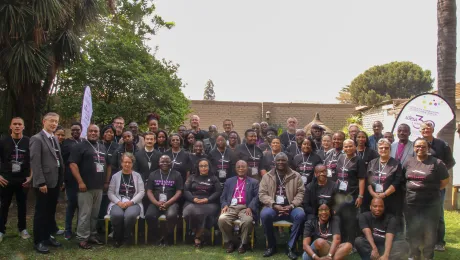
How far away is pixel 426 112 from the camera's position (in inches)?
291

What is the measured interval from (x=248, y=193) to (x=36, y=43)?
5.16 m

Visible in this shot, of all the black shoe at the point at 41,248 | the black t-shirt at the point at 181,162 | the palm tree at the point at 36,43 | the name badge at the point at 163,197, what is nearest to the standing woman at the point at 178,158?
the black t-shirt at the point at 181,162

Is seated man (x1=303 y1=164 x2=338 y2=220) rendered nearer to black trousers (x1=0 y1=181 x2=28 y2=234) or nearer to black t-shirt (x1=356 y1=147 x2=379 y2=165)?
black t-shirt (x1=356 y1=147 x2=379 y2=165)

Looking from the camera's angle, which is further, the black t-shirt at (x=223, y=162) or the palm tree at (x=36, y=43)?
the palm tree at (x=36, y=43)

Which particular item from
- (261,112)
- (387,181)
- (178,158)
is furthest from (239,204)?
(261,112)

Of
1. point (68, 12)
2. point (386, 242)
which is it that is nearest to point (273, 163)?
point (386, 242)

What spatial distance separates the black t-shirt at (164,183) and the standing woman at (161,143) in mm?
758

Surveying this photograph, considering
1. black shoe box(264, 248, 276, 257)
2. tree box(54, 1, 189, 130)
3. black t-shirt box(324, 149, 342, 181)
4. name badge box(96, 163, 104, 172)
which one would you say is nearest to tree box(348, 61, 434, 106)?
tree box(54, 1, 189, 130)

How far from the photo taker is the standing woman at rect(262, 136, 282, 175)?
7.24 metres

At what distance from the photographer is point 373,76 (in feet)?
143

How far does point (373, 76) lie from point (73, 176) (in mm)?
41329

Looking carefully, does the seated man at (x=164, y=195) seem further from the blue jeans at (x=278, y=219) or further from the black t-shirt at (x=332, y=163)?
the black t-shirt at (x=332, y=163)

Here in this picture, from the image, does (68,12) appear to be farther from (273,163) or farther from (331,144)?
(331,144)

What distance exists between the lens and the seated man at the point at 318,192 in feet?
19.7
